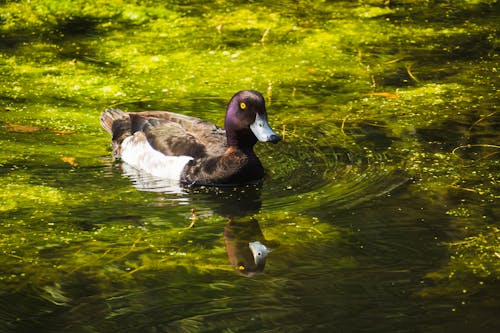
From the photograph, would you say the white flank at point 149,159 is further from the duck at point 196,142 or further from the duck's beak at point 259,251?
the duck's beak at point 259,251

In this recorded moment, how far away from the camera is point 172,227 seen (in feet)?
20.2

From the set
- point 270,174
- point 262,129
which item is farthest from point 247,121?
point 270,174

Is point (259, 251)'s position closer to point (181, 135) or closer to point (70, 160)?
point (181, 135)

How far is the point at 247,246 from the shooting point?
232 inches

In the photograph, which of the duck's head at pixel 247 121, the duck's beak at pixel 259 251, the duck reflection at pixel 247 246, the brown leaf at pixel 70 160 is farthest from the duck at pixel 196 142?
the duck's beak at pixel 259 251

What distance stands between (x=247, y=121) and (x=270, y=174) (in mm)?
403

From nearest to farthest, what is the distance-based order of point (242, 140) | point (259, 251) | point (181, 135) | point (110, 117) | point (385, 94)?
point (259, 251)
point (242, 140)
point (181, 135)
point (110, 117)
point (385, 94)

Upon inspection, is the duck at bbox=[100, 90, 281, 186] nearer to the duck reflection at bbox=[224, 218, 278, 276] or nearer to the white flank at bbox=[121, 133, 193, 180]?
the white flank at bbox=[121, 133, 193, 180]

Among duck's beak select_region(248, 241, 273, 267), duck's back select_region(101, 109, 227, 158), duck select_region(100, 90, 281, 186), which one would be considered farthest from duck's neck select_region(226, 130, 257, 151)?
duck's beak select_region(248, 241, 273, 267)

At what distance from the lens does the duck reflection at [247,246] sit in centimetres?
558

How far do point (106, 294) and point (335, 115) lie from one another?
11.1ft

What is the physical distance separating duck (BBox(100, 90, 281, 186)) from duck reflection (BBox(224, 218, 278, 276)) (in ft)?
Result: 2.68

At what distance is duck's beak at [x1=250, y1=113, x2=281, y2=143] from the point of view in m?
7.05

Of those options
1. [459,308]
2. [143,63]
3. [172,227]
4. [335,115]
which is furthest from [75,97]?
[459,308]
